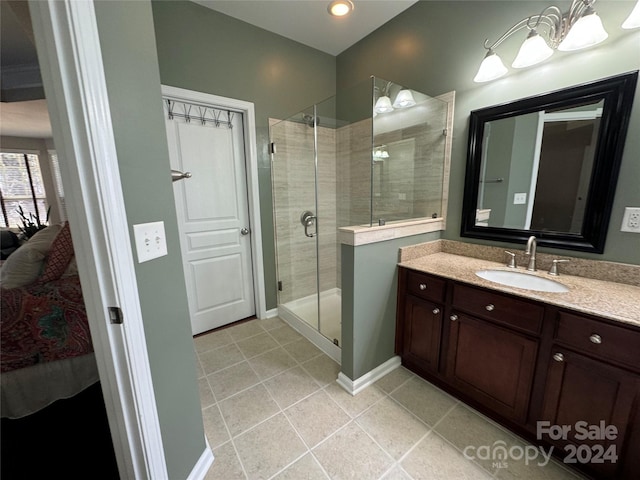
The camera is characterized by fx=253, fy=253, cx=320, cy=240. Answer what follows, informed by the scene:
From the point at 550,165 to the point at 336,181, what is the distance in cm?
185

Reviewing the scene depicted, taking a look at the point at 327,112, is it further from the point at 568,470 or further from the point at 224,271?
the point at 568,470

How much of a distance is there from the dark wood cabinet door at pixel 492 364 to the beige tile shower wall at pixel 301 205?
5.00ft

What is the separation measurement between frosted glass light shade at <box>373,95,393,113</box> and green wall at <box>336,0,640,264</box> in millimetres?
355

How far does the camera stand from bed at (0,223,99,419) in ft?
4.06

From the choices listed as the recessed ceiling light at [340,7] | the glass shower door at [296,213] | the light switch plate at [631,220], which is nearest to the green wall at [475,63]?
the light switch plate at [631,220]

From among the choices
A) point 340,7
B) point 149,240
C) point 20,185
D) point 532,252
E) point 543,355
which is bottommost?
point 543,355

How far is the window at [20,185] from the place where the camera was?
1.93 meters

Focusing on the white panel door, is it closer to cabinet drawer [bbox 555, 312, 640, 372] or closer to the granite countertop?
the granite countertop

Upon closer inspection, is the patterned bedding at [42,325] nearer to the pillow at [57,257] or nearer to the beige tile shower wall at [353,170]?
the pillow at [57,257]

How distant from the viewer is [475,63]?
1780mm

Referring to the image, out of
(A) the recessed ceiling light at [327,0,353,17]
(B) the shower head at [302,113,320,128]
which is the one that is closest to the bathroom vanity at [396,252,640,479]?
(B) the shower head at [302,113,320,128]

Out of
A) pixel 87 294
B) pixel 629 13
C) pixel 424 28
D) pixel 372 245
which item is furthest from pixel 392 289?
pixel 424 28

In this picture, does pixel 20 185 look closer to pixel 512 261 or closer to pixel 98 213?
pixel 98 213

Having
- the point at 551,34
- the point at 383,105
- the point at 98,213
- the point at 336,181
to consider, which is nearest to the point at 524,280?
the point at 551,34
